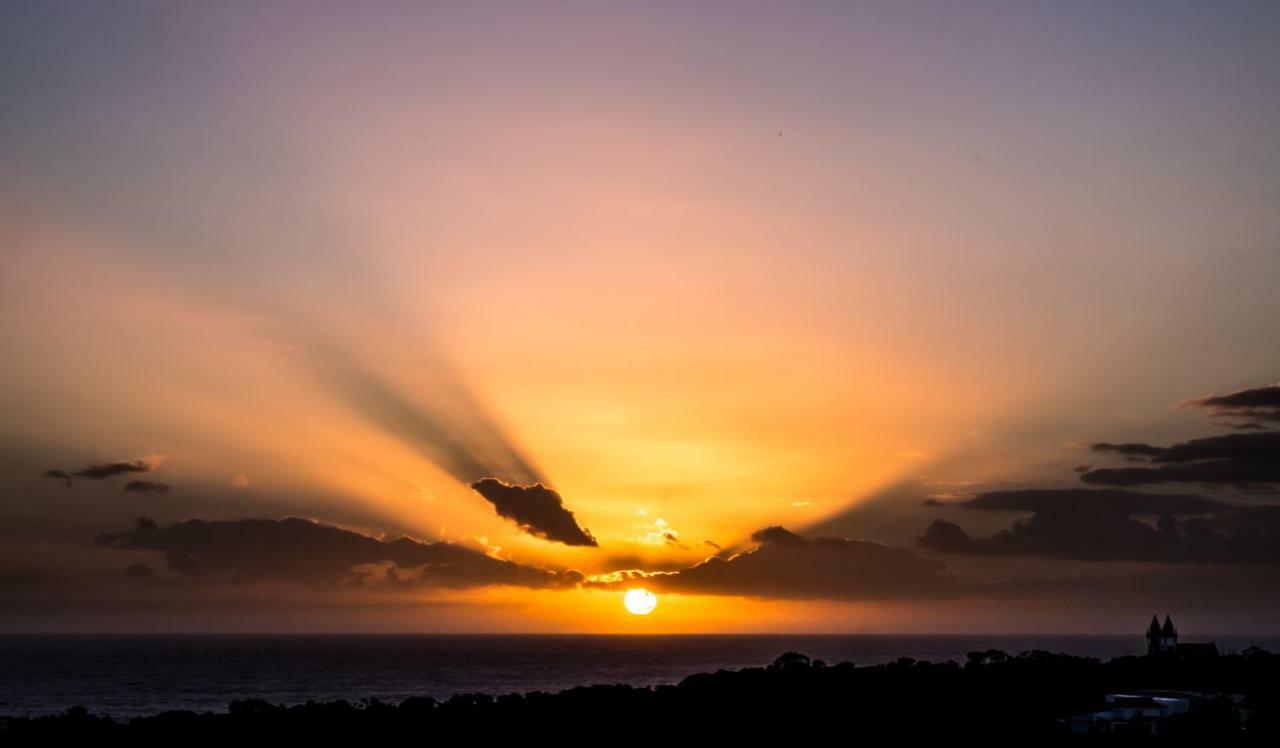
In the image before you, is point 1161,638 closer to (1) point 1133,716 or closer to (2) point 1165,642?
(2) point 1165,642

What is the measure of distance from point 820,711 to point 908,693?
1524 cm

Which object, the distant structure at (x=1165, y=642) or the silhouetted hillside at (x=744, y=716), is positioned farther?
the distant structure at (x=1165, y=642)

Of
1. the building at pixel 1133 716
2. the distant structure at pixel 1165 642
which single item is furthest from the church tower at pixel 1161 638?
the building at pixel 1133 716

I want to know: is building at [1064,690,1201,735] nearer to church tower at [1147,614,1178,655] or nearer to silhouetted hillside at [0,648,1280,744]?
silhouetted hillside at [0,648,1280,744]

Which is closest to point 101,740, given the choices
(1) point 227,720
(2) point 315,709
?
(1) point 227,720

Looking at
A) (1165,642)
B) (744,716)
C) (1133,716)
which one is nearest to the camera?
(1133,716)

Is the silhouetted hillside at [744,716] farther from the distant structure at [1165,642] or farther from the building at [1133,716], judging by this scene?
the distant structure at [1165,642]

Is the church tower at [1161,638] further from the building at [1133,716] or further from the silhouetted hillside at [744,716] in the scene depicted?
the building at [1133,716]

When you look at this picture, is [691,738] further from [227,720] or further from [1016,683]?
[1016,683]

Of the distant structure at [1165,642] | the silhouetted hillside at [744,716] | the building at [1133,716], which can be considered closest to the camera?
the building at [1133,716]

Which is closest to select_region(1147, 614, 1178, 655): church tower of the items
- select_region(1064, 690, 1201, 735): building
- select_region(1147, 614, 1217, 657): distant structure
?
select_region(1147, 614, 1217, 657): distant structure

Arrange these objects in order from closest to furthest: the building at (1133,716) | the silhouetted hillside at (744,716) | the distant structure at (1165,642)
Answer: the building at (1133,716), the silhouetted hillside at (744,716), the distant structure at (1165,642)

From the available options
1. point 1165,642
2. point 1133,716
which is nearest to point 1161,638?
point 1165,642

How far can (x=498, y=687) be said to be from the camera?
615ft
